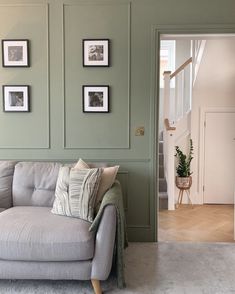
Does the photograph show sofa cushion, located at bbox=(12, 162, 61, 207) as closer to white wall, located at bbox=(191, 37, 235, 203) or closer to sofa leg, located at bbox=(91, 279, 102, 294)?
sofa leg, located at bbox=(91, 279, 102, 294)

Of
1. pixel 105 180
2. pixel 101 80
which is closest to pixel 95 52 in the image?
pixel 101 80

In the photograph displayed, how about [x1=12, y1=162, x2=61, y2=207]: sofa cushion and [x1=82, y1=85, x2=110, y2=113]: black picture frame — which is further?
[x1=82, y1=85, x2=110, y2=113]: black picture frame

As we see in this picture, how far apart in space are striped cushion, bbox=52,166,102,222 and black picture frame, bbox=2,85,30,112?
1.06 meters

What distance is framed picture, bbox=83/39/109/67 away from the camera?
10.4 feet

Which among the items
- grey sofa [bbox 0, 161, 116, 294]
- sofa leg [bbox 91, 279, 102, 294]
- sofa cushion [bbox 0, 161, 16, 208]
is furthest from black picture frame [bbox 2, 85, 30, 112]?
sofa leg [bbox 91, 279, 102, 294]

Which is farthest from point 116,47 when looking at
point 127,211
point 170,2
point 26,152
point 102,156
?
point 127,211

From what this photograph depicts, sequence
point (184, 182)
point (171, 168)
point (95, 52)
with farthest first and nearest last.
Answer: point (184, 182) < point (171, 168) < point (95, 52)

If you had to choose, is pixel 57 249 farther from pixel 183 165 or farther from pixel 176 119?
pixel 176 119

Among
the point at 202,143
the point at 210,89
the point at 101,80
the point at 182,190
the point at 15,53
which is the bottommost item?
the point at 182,190

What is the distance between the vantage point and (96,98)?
3232mm

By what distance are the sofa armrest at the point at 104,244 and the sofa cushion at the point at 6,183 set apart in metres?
1.16

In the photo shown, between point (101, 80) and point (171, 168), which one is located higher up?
point (101, 80)

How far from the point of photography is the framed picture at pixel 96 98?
322 centimetres

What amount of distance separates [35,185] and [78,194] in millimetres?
628
